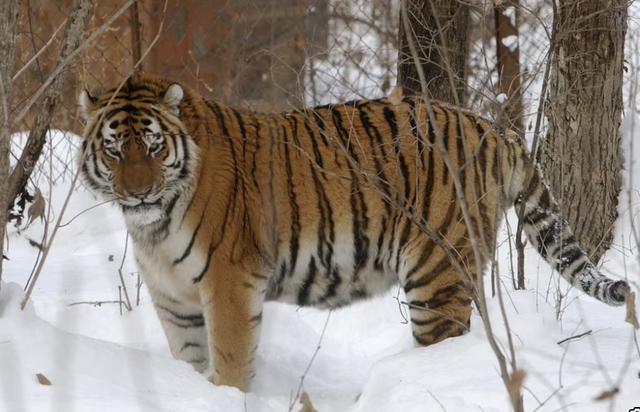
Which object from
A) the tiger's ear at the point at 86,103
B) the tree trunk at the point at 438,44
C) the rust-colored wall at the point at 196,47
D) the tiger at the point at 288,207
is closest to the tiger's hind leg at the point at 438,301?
the tiger at the point at 288,207

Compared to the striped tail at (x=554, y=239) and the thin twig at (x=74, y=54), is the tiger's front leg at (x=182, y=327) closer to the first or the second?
the thin twig at (x=74, y=54)

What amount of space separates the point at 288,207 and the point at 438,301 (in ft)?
2.53

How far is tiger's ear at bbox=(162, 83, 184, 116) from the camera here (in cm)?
388

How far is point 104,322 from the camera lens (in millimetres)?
4676

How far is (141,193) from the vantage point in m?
3.73

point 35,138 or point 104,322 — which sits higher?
point 35,138

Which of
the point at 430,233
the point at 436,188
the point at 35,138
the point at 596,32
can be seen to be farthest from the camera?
the point at 596,32

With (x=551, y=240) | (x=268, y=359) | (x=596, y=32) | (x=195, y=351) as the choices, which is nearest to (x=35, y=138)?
(x=195, y=351)

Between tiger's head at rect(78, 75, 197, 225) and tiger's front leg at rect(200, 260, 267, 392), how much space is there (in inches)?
14.7

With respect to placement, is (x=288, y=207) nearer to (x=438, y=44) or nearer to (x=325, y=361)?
(x=325, y=361)

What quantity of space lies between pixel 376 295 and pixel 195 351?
0.88m

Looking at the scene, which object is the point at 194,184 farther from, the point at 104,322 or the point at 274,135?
the point at 104,322

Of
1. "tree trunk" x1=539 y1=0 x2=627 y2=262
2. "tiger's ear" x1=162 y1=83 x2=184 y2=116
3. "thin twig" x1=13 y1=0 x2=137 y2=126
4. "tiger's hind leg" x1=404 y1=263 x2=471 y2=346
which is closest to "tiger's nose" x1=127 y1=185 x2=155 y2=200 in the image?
"tiger's ear" x1=162 y1=83 x2=184 y2=116

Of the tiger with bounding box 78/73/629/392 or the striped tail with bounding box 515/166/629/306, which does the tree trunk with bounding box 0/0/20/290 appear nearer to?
the tiger with bounding box 78/73/629/392
